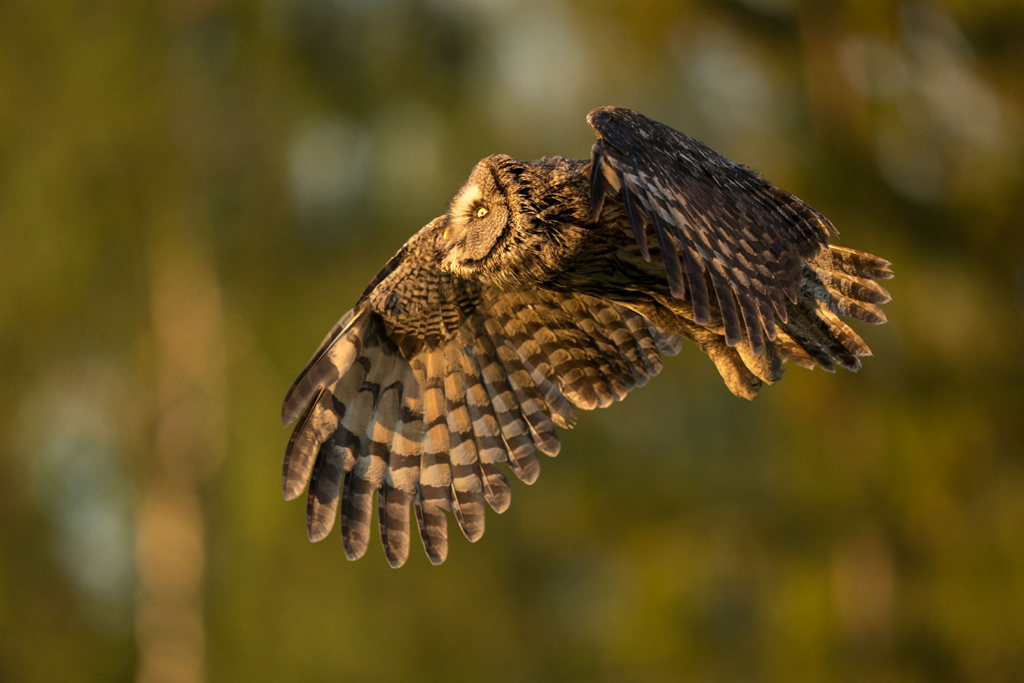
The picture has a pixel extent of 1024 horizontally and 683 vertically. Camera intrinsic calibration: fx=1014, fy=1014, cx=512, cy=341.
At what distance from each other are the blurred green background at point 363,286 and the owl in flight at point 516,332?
3.65 m

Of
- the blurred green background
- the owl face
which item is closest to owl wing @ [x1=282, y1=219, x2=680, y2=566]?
the owl face

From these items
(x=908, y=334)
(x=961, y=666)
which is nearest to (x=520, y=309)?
(x=908, y=334)

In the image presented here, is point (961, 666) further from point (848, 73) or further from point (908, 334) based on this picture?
point (848, 73)

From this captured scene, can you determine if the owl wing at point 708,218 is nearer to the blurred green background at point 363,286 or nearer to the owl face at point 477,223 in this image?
the owl face at point 477,223

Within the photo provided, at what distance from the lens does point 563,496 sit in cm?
834

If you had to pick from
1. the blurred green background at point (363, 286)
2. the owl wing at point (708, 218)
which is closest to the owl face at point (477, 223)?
the owl wing at point (708, 218)

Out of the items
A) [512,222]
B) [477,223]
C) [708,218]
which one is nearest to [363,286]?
[477,223]

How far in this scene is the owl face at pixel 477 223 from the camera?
3318mm

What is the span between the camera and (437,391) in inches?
155

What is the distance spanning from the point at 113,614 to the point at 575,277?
234 inches

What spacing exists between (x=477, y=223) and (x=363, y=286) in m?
4.32

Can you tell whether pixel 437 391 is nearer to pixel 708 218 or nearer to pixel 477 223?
pixel 477 223

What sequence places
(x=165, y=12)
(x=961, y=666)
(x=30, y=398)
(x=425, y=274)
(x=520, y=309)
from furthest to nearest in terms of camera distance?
(x=165, y=12)
(x=30, y=398)
(x=961, y=666)
(x=520, y=309)
(x=425, y=274)

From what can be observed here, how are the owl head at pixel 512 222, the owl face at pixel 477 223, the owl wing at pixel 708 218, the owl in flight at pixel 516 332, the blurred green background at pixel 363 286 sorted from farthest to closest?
the blurred green background at pixel 363 286 < the owl face at pixel 477 223 < the owl head at pixel 512 222 < the owl in flight at pixel 516 332 < the owl wing at pixel 708 218
